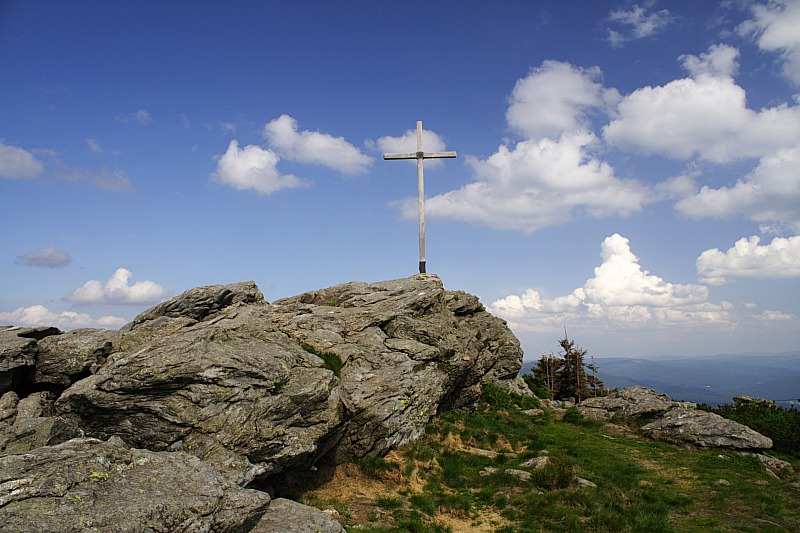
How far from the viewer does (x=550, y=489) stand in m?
17.0

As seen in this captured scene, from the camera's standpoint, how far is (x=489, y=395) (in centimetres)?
2903

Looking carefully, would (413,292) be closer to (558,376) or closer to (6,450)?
(6,450)

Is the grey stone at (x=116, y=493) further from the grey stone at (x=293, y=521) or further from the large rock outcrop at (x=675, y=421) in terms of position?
the large rock outcrop at (x=675, y=421)

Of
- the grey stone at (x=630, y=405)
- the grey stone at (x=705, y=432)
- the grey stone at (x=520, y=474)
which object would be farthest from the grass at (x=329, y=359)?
the grey stone at (x=630, y=405)

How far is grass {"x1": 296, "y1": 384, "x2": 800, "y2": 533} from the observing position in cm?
1465

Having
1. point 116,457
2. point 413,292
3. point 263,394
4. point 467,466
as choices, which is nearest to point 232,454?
point 263,394

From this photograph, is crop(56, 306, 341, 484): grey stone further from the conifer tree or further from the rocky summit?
the conifer tree

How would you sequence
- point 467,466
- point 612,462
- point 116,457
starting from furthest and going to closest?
point 612,462 < point 467,466 < point 116,457

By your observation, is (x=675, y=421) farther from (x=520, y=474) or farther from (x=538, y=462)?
(x=520, y=474)

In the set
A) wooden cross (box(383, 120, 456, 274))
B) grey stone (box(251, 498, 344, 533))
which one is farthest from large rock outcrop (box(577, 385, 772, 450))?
grey stone (box(251, 498, 344, 533))

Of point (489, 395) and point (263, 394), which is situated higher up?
point (263, 394)

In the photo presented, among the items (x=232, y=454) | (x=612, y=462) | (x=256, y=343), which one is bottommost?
(x=612, y=462)

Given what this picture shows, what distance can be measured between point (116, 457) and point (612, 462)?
2079cm

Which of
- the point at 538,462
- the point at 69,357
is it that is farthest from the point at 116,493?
the point at 538,462
